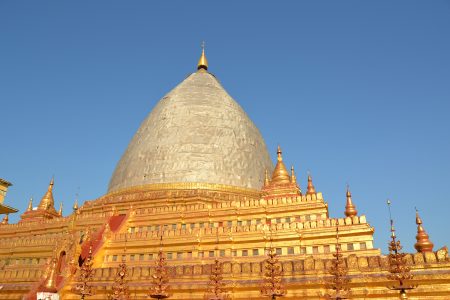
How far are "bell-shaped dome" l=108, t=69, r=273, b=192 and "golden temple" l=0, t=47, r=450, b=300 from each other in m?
0.13

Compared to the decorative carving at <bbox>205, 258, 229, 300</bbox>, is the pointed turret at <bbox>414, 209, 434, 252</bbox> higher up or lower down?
higher up

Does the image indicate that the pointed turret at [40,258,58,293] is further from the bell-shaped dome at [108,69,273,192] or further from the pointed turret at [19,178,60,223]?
the pointed turret at [19,178,60,223]

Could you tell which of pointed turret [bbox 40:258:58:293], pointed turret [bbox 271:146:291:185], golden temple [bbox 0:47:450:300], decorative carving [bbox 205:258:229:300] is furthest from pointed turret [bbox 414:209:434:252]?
pointed turret [bbox 40:258:58:293]

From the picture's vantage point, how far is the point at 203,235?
23.2 metres

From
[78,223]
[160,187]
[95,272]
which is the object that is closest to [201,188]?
[160,187]

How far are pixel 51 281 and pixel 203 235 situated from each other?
8752mm

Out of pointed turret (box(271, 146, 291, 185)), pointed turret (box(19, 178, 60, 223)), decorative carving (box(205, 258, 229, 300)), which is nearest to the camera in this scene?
decorative carving (box(205, 258, 229, 300))

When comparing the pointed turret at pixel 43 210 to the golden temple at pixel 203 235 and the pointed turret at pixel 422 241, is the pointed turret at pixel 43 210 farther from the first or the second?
the pointed turret at pixel 422 241

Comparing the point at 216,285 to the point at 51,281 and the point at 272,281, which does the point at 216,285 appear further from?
the point at 51,281

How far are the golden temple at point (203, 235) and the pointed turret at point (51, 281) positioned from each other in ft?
0.17

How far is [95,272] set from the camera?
19.9 meters

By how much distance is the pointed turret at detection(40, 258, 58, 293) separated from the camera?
749 inches

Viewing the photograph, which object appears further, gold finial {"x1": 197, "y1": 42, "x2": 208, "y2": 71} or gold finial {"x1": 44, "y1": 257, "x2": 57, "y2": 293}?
gold finial {"x1": 197, "y1": 42, "x2": 208, "y2": 71}

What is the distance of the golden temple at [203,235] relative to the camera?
15.9 m
